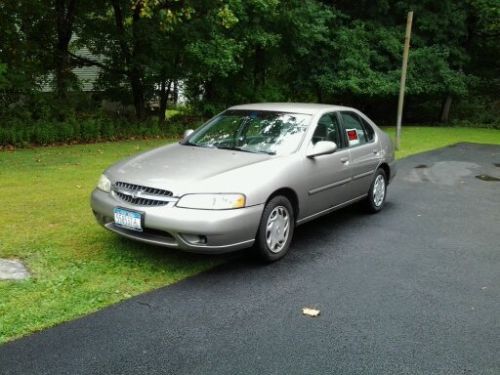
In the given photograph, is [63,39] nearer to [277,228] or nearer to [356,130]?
[356,130]

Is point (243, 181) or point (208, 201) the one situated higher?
point (243, 181)

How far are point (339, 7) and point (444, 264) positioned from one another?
20589mm

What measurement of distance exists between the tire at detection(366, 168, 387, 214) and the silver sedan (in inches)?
7.6

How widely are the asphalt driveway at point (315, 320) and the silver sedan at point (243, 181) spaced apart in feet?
1.44

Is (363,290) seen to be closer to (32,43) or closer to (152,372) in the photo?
(152,372)

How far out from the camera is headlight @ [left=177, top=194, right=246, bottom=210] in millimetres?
4402

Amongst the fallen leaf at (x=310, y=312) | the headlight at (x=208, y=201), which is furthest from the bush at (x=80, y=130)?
the fallen leaf at (x=310, y=312)

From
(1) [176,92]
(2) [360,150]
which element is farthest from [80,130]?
(2) [360,150]

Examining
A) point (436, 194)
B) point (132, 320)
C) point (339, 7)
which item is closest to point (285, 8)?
point (339, 7)

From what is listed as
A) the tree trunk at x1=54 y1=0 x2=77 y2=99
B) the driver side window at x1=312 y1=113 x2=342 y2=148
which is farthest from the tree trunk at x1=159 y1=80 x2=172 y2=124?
the driver side window at x1=312 y1=113 x2=342 y2=148

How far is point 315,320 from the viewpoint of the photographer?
3838mm

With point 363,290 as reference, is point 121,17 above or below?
above

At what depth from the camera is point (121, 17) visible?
16234mm

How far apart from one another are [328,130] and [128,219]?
2718mm
